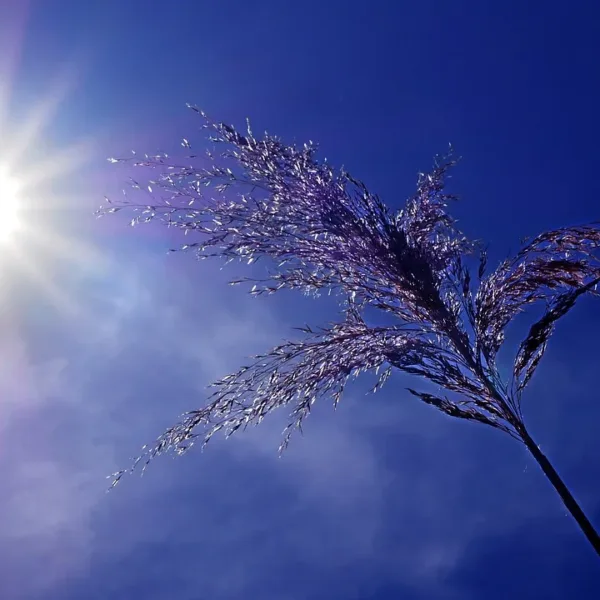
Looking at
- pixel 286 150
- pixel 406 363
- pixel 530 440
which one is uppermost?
pixel 286 150

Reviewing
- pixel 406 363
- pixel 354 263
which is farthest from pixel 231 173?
pixel 406 363

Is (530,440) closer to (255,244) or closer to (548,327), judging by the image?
(548,327)

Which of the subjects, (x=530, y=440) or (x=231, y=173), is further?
(x=231, y=173)

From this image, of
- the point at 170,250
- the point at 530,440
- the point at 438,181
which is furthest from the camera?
the point at 438,181

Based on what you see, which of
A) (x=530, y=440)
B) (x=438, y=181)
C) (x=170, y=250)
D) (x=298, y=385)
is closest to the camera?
(x=530, y=440)

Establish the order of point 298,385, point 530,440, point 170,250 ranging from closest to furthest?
point 530,440
point 298,385
point 170,250

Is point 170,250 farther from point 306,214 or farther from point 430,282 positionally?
point 430,282

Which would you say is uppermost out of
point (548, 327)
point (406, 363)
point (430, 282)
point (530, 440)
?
point (430, 282)

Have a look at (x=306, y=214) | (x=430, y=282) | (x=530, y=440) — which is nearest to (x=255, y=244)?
(x=306, y=214)

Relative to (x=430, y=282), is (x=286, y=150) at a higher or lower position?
higher
